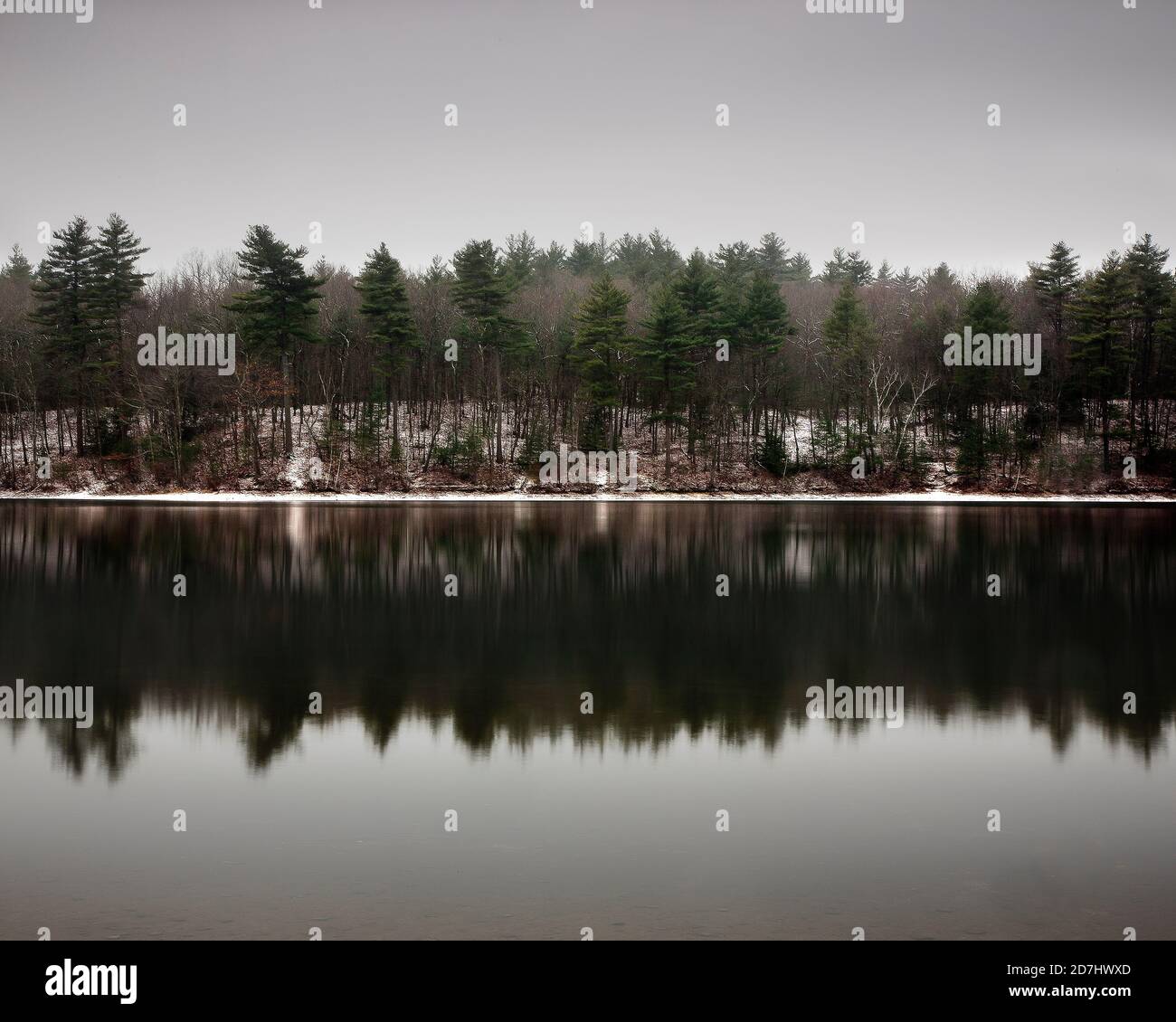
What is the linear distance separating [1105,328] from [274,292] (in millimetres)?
63414

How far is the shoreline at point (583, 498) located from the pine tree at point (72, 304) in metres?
13.0

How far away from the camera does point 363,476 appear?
79.6 m

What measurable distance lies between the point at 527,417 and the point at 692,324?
17804mm

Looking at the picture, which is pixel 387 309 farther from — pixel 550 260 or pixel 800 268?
pixel 800 268

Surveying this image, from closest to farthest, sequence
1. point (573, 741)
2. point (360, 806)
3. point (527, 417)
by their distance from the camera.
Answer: point (360, 806), point (573, 741), point (527, 417)

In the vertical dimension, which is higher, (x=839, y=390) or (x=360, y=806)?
(x=839, y=390)

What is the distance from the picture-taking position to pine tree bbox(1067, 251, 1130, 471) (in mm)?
78500

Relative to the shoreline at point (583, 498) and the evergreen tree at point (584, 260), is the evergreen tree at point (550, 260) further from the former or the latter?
the shoreline at point (583, 498)

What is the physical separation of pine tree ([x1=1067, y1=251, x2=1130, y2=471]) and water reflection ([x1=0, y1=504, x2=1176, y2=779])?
45891 millimetres

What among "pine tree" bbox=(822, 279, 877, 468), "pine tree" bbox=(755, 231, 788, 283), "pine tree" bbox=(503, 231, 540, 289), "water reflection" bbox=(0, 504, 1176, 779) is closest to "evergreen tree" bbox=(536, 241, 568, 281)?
"pine tree" bbox=(503, 231, 540, 289)

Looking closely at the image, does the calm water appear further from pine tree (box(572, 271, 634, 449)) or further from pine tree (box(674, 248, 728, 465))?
pine tree (box(674, 248, 728, 465))

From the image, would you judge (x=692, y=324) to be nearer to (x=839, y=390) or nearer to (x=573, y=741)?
(x=839, y=390)

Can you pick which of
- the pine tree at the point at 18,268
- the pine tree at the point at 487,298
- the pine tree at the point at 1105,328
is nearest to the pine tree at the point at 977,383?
the pine tree at the point at 1105,328
